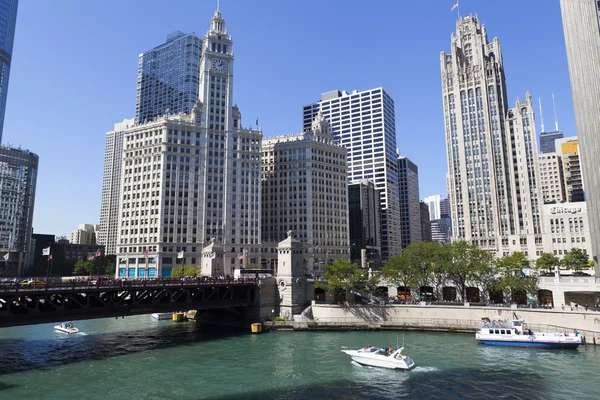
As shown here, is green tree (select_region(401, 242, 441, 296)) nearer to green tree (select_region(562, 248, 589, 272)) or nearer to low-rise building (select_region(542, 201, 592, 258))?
green tree (select_region(562, 248, 589, 272))

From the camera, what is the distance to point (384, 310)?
85000mm

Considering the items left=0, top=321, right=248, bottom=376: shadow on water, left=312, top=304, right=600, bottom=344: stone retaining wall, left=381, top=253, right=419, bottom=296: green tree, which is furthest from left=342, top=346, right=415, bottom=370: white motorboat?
left=381, top=253, right=419, bottom=296: green tree

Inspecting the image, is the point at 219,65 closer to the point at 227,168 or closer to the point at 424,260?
the point at 227,168

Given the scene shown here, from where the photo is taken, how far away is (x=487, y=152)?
168 m

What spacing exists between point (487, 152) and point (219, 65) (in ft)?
369

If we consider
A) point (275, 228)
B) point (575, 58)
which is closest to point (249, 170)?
point (275, 228)

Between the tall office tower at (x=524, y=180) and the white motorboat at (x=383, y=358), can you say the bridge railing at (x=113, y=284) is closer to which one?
the white motorboat at (x=383, y=358)

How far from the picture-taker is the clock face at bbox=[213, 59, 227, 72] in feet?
559

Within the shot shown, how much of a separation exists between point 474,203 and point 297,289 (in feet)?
349

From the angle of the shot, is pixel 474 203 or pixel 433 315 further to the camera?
pixel 474 203

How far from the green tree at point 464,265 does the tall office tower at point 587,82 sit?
30481mm

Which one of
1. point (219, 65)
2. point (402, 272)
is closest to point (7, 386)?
point (402, 272)

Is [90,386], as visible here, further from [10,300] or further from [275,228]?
[275,228]

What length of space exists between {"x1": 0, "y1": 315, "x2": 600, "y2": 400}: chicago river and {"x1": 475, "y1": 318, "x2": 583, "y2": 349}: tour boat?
167 cm
